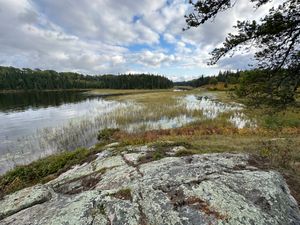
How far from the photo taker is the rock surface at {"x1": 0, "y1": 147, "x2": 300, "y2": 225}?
9.96ft

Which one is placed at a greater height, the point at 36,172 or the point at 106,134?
the point at 36,172

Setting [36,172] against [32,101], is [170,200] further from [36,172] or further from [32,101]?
[32,101]

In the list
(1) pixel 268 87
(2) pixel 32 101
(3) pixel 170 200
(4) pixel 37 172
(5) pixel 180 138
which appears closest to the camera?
(3) pixel 170 200

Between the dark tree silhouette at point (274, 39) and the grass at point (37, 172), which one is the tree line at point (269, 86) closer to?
the dark tree silhouette at point (274, 39)

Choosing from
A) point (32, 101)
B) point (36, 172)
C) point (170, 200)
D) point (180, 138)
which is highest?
point (170, 200)

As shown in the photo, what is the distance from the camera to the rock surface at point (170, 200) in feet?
9.96

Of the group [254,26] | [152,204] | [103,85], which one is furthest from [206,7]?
[103,85]

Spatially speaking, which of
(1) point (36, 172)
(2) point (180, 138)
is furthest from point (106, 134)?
(1) point (36, 172)

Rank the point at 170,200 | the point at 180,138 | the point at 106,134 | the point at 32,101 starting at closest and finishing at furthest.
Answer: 1. the point at 170,200
2. the point at 180,138
3. the point at 106,134
4. the point at 32,101

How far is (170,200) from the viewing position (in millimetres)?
3381

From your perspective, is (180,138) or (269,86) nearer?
(269,86)

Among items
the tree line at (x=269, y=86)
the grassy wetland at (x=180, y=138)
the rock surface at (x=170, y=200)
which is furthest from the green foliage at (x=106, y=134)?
the tree line at (x=269, y=86)

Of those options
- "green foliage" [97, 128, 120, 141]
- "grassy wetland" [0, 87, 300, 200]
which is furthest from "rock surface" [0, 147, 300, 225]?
"green foliage" [97, 128, 120, 141]

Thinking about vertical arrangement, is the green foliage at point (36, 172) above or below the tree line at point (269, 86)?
below
